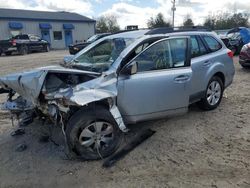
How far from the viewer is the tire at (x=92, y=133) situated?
3.76 m

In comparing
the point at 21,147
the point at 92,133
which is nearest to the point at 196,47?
the point at 92,133

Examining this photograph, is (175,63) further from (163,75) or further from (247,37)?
Result: (247,37)

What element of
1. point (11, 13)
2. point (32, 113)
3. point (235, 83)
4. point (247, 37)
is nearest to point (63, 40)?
point (11, 13)

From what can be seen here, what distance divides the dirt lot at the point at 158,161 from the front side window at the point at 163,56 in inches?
46.7

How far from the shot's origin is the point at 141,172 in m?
3.61

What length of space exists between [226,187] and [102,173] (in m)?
1.54

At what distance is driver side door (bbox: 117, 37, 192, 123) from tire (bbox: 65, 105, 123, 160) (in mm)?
321

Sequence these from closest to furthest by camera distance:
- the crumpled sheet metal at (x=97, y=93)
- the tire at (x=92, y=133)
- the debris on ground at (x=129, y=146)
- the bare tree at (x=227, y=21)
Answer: the crumpled sheet metal at (x=97, y=93)
the tire at (x=92, y=133)
the debris on ground at (x=129, y=146)
the bare tree at (x=227, y=21)

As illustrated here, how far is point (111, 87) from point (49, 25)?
114ft

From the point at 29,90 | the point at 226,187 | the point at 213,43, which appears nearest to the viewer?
the point at 226,187

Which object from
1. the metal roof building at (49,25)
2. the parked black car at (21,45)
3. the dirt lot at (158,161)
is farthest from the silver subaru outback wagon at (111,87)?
the metal roof building at (49,25)

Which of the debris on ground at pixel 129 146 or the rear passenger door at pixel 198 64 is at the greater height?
the rear passenger door at pixel 198 64

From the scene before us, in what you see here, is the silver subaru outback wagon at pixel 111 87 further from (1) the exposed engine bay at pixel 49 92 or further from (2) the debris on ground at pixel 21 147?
(2) the debris on ground at pixel 21 147

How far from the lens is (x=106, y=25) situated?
52438mm
